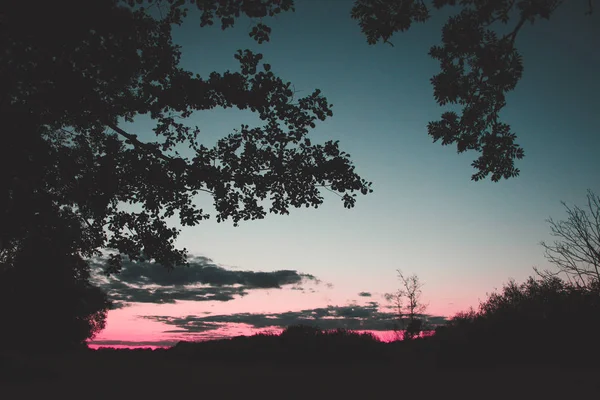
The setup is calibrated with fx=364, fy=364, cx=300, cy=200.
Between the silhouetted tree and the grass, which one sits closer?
the grass

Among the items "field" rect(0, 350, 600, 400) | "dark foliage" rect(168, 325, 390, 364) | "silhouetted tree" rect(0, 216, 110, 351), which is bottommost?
"field" rect(0, 350, 600, 400)

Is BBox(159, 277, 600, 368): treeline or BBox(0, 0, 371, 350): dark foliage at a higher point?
BBox(0, 0, 371, 350): dark foliage

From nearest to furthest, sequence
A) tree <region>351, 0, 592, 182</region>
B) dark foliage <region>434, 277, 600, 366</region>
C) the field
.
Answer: tree <region>351, 0, 592, 182</region> < the field < dark foliage <region>434, 277, 600, 366</region>

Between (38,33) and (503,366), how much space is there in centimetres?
2003

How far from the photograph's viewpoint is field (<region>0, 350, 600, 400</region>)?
420 inches

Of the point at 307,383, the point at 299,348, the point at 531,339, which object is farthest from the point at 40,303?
the point at 531,339

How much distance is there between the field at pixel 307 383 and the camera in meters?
10.7

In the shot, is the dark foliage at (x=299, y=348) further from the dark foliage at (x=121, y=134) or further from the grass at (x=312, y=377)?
the dark foliage at (x=121, y=134)

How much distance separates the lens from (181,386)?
11.8 m

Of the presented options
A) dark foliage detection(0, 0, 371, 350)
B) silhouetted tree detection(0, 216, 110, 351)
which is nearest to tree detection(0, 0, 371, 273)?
dark foliage detection(0, 0, 371, 350)

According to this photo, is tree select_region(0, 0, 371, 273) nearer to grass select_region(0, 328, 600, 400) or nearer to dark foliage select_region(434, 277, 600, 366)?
grass select_region(0, 328, 600, 400)

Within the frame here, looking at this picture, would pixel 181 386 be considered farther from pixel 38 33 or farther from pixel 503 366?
pixel 503 366

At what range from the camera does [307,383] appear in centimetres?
1271

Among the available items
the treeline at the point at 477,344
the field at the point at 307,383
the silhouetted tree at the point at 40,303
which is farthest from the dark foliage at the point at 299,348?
the silhouetted tree at the point at 40,303
